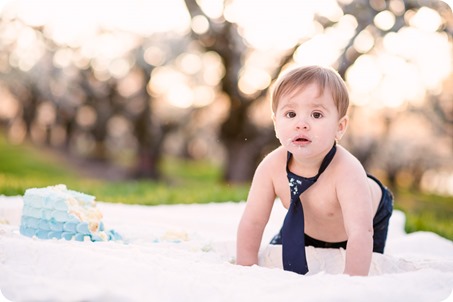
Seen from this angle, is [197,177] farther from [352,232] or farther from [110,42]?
[352,232]

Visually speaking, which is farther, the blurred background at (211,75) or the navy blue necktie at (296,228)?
the blurred background at (211,75)

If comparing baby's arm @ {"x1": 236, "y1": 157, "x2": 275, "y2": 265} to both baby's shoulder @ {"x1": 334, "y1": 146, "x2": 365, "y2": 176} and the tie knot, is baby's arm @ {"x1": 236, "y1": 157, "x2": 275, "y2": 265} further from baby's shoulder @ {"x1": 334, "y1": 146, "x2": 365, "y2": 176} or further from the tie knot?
baby's shoulder @ {"x1": 334, "y1": 146, "x2": 365, "y2": 176}

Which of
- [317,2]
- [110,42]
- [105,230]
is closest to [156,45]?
[110,42]

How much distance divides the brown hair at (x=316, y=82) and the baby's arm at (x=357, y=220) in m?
0.21

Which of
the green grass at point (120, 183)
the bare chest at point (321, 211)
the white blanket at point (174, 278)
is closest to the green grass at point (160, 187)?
the green grass at point (120, 183)

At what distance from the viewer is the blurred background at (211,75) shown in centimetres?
595

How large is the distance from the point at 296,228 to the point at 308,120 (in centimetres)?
35

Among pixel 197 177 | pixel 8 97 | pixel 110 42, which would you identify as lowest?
pixel 197 177

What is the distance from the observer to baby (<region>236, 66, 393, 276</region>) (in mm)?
1632

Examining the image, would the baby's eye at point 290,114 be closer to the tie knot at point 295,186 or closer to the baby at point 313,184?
A: the baby at point 313,184

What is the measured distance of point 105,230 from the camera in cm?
197

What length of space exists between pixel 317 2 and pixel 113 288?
5234 mm

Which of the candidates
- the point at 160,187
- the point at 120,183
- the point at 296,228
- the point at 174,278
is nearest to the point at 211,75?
the point at 120,183

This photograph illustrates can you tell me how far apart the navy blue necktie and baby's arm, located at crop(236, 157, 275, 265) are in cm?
8
